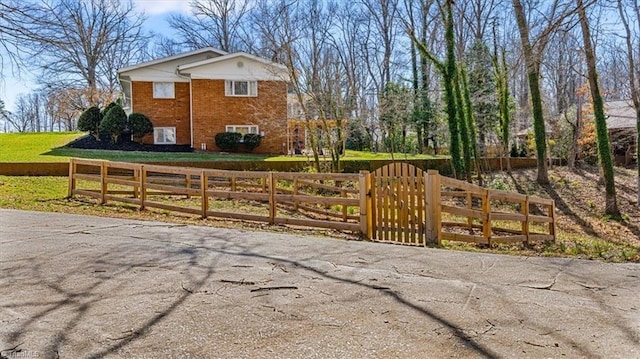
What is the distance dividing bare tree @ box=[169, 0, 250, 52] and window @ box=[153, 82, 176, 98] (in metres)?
13.5

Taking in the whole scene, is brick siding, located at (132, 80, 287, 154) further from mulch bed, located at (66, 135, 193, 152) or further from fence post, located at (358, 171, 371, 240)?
fence post, located at (358, 171, 371, 240)

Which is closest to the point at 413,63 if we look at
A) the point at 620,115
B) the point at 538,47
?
the point at 620,115

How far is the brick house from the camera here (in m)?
23.8

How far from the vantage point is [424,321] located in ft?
11.5

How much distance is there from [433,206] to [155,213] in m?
5.79

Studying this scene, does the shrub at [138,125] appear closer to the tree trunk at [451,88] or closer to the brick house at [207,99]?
the brick house at [207,99]

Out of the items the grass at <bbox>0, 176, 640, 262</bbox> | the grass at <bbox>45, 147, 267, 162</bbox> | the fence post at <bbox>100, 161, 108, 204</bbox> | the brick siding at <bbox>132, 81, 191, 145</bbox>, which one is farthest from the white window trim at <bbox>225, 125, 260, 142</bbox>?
the fence post at <bbox>100, 161, 108, 204</bbox>

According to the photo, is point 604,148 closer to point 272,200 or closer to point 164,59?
point 272,200

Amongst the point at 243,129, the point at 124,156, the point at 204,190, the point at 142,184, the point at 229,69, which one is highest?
the point at 229,69

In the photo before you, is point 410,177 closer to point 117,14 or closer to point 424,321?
point 424,321

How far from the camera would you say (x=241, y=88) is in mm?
24266

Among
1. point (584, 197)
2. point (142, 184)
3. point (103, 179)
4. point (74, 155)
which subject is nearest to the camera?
point (142, 184)

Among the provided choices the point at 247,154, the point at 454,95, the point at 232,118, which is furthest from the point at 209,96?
the point at 454,95

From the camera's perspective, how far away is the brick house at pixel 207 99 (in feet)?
78.1
